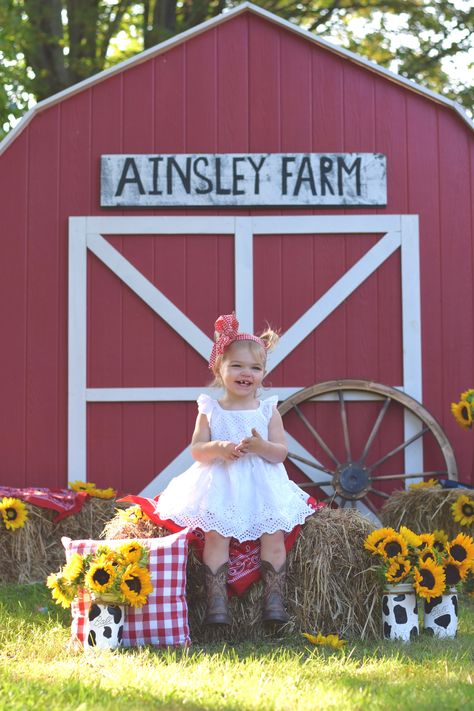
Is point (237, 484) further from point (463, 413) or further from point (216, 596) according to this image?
point (463, 413)

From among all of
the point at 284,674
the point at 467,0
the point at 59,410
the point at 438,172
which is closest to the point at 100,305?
the point at 59,410

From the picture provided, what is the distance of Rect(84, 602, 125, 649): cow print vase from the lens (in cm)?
440

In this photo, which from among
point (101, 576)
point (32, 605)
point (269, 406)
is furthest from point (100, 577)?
point (32, 605)

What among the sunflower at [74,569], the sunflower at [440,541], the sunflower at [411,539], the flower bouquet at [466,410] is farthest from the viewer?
the flower bouquet at [466,410]

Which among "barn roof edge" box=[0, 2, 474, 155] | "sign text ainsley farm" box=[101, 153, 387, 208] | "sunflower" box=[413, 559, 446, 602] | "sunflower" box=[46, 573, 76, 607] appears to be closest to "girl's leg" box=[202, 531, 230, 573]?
"sunflower" box=[46, 573, 76, 607]

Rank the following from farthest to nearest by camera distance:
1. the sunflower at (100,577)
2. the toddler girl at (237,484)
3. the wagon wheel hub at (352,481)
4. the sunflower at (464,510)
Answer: the wagon wheel hub at (352,481)
the sunflower at (464,510)
the toddler girl at (237,484)
the sunflower at (100,577)

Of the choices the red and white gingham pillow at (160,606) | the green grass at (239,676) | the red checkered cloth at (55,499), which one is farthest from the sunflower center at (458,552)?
the red checkered cloth at (55,499)

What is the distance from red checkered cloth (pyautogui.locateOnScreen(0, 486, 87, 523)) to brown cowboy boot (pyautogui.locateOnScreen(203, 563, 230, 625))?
2.16 metres

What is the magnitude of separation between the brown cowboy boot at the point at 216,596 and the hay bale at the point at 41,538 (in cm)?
213

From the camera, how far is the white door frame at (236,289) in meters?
7.38

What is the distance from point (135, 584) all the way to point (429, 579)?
123 cm

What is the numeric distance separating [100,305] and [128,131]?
1.22m

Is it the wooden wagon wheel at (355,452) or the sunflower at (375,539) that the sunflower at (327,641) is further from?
the wooden wagon wheel at (355,452)

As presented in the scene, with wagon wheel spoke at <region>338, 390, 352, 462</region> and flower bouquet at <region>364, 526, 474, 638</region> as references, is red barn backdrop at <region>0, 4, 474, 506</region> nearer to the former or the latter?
wagon wheel spoke at <region>338, 390, 352, 462</region>
